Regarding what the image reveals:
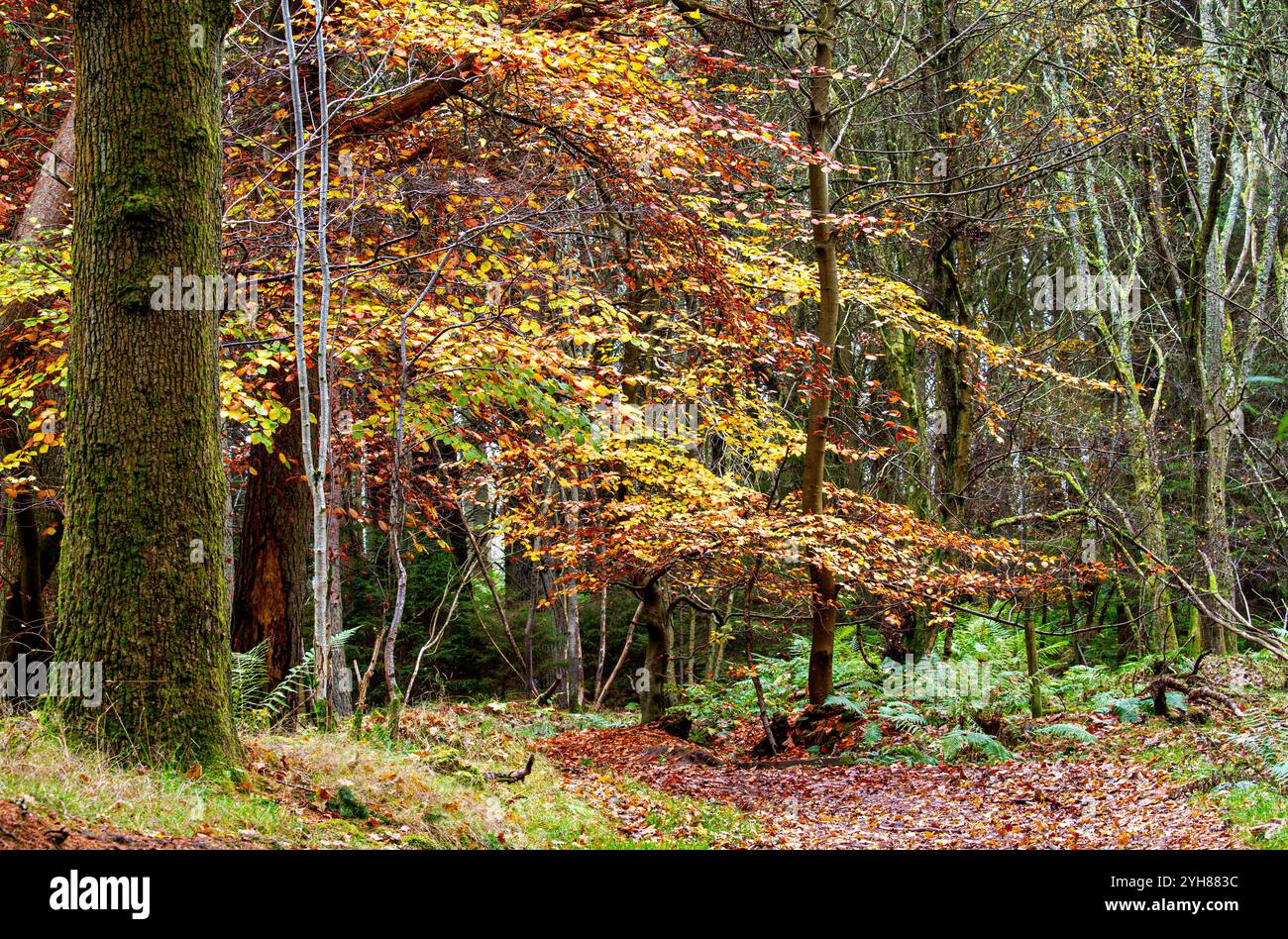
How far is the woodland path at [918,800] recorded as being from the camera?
23.2 ft

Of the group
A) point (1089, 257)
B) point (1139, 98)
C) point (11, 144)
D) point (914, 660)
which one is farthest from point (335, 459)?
point (1089, 257)

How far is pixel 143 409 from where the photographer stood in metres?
5.13

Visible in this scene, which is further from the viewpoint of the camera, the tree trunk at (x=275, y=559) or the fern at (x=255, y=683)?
the tree trunk at (x=275, y=559)

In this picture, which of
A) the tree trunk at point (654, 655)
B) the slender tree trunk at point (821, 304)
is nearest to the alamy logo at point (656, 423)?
the slender tree trunk at point (821, 304)

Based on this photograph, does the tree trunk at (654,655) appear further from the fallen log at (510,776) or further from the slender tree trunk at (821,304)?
the fallen log at (510,776)

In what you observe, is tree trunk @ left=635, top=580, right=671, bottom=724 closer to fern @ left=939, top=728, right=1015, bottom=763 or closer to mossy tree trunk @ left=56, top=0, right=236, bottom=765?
fern @ left=939, top=728, right=1015, bottom=763

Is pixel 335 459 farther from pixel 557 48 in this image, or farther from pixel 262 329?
pixel 557 48

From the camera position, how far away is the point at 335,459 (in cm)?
1063

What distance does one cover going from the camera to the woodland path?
7.06 m
